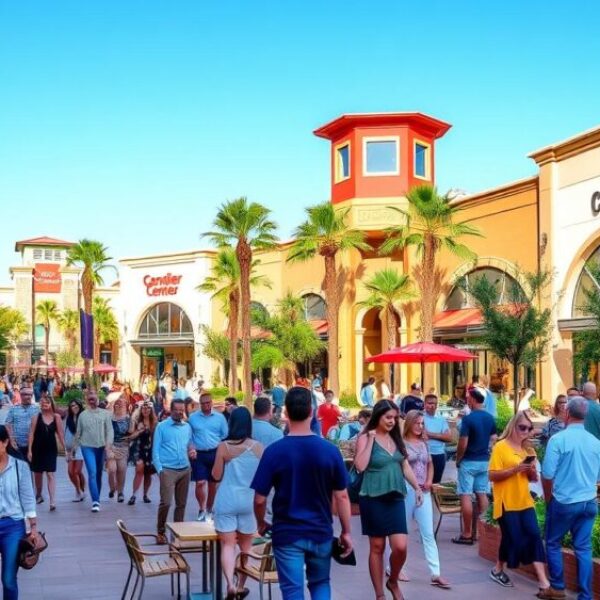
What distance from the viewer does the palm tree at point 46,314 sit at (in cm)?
7538

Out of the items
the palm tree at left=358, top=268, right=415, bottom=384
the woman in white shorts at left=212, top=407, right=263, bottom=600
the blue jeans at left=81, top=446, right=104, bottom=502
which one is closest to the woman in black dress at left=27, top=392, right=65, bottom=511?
the blue jeans at left=81, top=446, right=104, bottom=502

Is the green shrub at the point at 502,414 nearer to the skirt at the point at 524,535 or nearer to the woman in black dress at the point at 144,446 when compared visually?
the woman in black dress at the point at 144,446

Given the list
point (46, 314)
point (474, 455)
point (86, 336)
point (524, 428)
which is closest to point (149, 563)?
point (524, 428)

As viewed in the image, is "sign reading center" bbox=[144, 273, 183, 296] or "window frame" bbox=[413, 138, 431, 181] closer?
"window frame" bbox=[413, 138, 431, 181]

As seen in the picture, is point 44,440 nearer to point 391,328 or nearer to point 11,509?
point 11,509

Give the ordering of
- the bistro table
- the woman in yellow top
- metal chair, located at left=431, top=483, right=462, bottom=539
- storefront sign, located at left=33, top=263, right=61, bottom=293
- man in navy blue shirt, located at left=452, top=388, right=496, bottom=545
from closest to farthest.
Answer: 1. the bistro table
2. the woman in yellow top
3. man in navy blue shirt, located at left=452, top=388, right=496, bottom=545
4. metal chair, located at left=431, top=483, right=462, bottom=539
5. storefront sign, located at left=33, top=263, right=61, bottom=293

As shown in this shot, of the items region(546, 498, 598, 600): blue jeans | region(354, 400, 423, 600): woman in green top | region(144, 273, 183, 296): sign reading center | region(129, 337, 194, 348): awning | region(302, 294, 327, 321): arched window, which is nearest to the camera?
region(354, 400, 423, 600): woman in green top

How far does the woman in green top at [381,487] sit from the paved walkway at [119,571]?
3.04 feet

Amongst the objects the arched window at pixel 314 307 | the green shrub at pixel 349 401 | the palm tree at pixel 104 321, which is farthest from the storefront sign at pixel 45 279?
the green shrub at pixel 349 401

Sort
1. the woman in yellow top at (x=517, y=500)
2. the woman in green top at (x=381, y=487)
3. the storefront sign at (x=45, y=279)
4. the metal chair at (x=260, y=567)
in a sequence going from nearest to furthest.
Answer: the metal chair at (x=260, y=567) < the woman in green top at (x=381, y=487) < the woman in yellow top at (x=517, y=500) < the storefront sign at (x=45, y=279)

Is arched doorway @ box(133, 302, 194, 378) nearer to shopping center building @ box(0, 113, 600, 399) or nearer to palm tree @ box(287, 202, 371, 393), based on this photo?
shopping center building @ box(0, 113, 600, 399)

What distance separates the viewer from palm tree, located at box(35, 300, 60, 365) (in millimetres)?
75375

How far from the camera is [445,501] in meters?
10.7

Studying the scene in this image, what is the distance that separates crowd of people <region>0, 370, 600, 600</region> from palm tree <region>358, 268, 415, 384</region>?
825 inches
